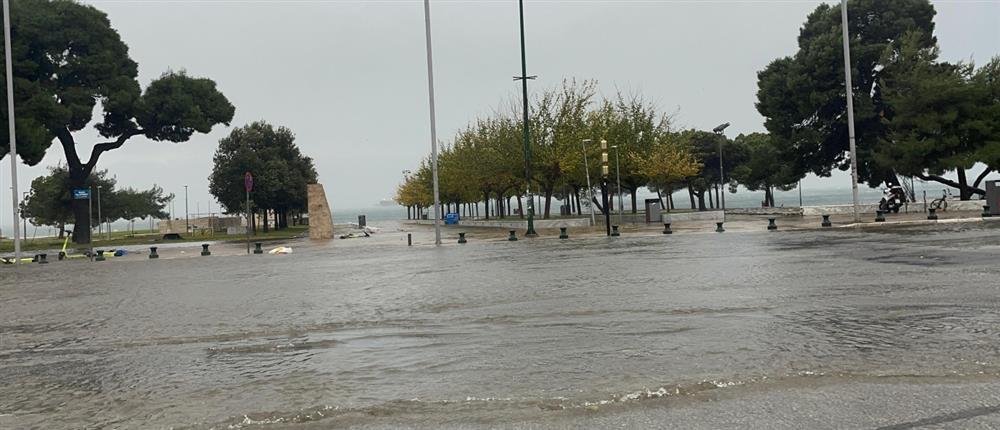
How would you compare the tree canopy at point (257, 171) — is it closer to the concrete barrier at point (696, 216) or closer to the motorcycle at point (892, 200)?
the concrete barrier at point (696, 216)

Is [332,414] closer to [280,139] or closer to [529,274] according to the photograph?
[529,274]

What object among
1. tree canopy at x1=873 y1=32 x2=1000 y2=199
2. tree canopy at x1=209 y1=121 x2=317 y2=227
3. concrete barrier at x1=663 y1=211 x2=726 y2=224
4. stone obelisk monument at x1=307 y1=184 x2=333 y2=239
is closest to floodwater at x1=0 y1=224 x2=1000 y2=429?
tree canopy at x1=873 y1=32 x2=1000 y2=199

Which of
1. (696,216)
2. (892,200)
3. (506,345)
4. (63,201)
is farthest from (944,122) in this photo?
(63,201)

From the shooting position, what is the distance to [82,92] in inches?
1713

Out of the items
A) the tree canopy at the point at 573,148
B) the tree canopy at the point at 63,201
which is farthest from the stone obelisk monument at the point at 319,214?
the tree canopy at the point at 63,201

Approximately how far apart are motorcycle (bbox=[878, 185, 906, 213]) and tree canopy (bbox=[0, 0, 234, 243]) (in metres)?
42.8

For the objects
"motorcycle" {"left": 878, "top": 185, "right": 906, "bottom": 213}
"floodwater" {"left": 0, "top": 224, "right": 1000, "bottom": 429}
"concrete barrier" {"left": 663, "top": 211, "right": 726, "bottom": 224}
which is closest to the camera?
"floodwater" {"left": 0, "top": 224, "right": 1000, "bottom": 429}

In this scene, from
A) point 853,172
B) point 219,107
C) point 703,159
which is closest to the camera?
point 853,172

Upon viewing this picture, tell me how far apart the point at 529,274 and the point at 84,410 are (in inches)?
388

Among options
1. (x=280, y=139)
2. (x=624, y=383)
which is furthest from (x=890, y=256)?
(x=280, y=139)

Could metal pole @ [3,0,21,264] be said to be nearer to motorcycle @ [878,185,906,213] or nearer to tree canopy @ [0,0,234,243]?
tree canopy @ [0,0,234,243]

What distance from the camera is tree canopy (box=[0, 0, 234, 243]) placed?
130 ft

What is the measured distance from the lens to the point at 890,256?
1478cm

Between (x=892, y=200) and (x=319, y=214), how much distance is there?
3127 centimetres
